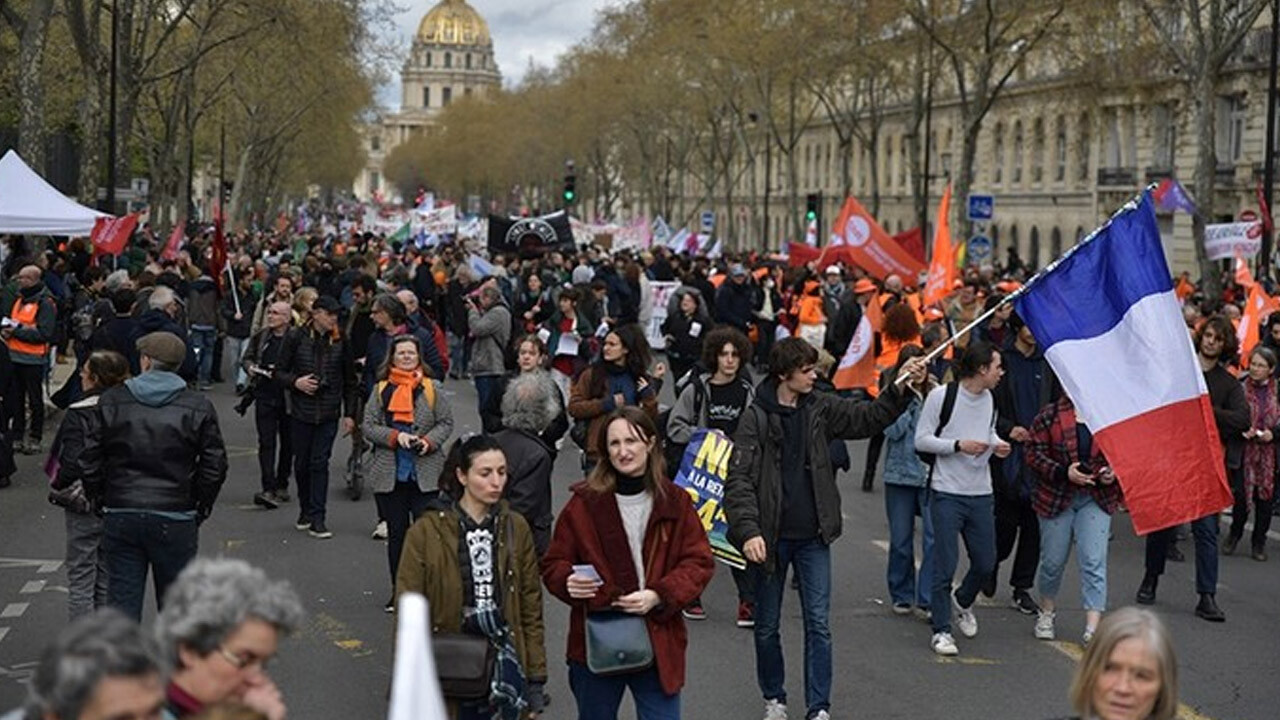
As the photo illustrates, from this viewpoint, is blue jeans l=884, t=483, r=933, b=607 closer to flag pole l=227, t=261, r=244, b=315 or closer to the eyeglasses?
the eyeglasses

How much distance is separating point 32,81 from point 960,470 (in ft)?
73.2

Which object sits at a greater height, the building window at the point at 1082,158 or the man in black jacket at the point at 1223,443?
the building window at the point at 1082,158

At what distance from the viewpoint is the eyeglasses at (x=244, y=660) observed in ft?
13.3

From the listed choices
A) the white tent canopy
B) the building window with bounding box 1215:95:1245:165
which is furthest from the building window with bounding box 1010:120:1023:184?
the white tent canopy

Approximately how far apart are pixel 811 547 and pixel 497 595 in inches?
86.9

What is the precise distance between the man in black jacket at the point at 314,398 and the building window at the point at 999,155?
191ft

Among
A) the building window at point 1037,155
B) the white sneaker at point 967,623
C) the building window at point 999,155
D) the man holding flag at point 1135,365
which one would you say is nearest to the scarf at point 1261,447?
the white sneaker at point 967,623

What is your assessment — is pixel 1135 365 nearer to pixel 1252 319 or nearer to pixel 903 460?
pixel 903 460

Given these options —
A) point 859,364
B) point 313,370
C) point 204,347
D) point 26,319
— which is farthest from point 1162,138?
point 313,370

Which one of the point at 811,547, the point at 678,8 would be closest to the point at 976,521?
the point at 811,547

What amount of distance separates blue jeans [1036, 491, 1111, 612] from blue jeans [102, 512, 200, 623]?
4.25 m

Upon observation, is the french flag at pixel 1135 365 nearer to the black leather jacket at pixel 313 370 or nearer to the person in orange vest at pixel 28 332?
the black leather jacket at pixel 313 370

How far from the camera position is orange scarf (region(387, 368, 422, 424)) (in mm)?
10969

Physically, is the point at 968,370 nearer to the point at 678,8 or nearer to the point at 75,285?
the point at 75,285
